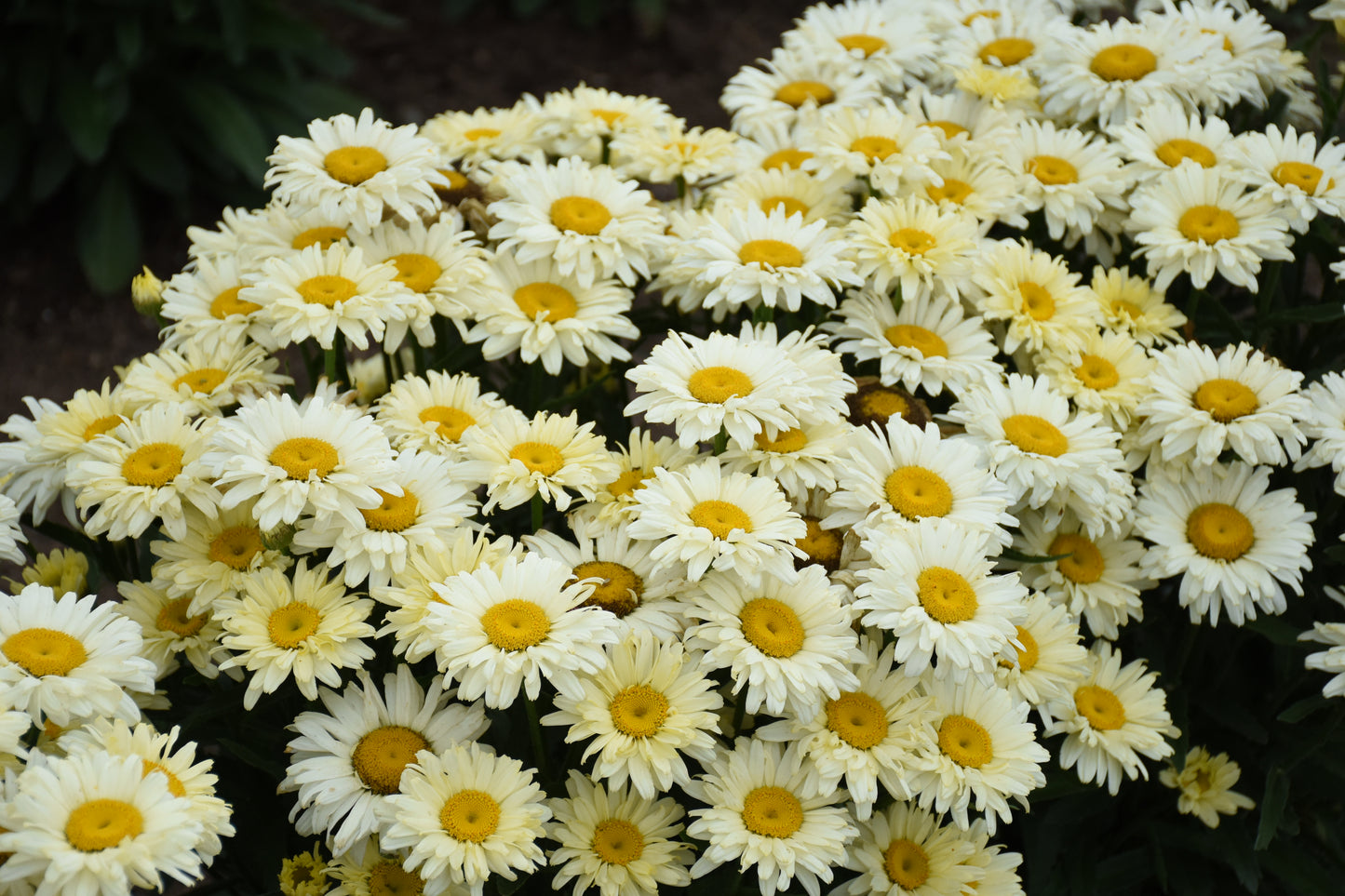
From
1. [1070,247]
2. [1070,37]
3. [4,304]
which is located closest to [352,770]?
[1070,247]

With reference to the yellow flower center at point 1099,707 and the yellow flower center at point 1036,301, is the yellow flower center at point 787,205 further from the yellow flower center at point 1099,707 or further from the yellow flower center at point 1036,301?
the yellow flower center at point 1099,707

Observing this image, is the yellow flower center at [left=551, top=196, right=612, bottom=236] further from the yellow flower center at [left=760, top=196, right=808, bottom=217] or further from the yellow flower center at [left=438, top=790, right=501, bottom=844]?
the yellow flower center at [left=438, top=790, right=501, bottom=844]

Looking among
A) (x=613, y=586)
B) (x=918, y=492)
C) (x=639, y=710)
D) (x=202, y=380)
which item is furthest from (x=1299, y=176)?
(x=202, y=380)

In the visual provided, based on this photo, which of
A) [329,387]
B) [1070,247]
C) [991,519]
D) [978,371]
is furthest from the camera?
[1070,247]

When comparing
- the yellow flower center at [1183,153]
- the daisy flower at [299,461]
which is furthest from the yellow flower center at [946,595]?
the yellow flower center at [1183,153]

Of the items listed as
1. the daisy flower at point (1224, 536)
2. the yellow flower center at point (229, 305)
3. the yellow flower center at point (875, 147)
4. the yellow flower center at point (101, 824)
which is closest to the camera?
the yellow flower center at point (101, 824)

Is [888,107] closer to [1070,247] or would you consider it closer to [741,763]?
[1070,247]
